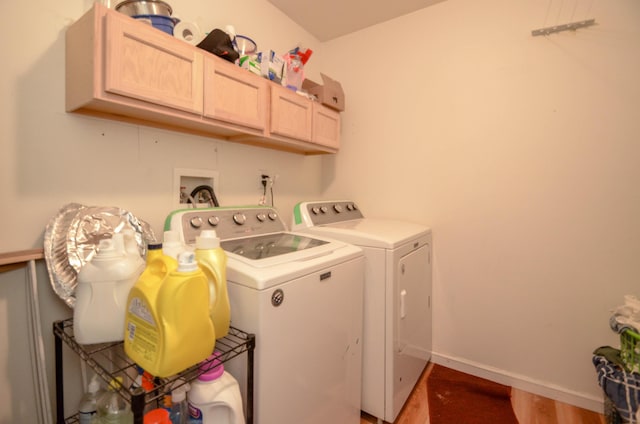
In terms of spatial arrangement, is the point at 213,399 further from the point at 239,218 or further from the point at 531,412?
the point at 531,412

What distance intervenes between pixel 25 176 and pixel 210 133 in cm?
83

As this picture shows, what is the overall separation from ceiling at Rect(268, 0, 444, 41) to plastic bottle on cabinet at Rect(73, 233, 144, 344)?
6.98 ft

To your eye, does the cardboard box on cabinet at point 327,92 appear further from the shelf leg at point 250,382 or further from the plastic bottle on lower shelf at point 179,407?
the plastic bottle on lower shelf at point 179,407

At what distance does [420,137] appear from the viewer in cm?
224

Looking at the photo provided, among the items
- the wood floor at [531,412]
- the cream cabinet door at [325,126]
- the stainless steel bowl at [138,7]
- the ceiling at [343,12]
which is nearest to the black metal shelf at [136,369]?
the wood floor at [531,412]

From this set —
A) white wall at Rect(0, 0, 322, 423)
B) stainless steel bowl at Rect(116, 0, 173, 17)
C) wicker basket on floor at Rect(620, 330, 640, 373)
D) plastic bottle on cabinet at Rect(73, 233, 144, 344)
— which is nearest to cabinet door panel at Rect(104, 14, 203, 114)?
stainless steel bowl at Rect(116, 0, 173, 17)

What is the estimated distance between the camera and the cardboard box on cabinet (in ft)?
7.06

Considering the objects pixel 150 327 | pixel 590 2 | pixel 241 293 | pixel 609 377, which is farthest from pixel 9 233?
pixel 590 2

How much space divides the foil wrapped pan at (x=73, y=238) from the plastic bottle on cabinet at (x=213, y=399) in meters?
0.59

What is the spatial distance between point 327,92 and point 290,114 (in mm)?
480

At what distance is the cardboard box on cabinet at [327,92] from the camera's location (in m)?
2.15

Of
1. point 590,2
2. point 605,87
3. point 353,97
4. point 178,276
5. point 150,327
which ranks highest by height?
point 590,2

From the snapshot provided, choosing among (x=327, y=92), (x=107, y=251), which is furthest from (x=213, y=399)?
(x=327, y=92)

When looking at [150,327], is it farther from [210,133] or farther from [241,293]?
[210,133]
